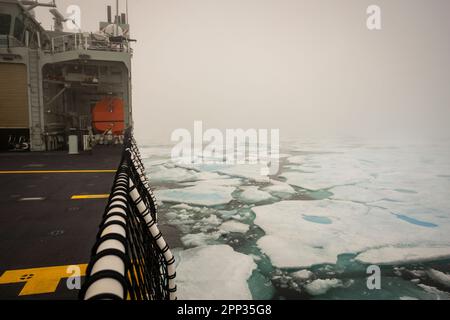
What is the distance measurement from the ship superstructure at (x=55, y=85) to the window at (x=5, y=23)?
1.6 inches

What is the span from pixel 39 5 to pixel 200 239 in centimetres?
1642

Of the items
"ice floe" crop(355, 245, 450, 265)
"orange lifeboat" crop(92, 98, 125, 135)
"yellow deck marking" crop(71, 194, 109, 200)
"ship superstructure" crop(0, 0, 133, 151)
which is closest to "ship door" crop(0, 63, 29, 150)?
"ship superstructure" crop(0, 0, 133, 151)

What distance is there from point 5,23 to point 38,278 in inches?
618

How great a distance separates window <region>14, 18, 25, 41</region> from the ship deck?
27.1ft

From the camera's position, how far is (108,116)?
14508 millimetres

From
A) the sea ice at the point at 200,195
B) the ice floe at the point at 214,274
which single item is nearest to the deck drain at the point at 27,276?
the ice floe at the point at 214,274

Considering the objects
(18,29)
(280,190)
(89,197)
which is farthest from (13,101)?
(280,190)

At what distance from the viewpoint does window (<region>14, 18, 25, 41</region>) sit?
1408 centimetres

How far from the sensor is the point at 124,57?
12961 mm

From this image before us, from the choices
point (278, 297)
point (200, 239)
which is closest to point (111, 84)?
point (200, 239)

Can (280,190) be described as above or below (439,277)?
above

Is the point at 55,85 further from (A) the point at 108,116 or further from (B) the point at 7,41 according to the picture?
(A) the point at 108,116

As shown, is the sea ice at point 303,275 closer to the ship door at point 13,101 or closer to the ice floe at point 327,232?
the ice floe at point 327,232
